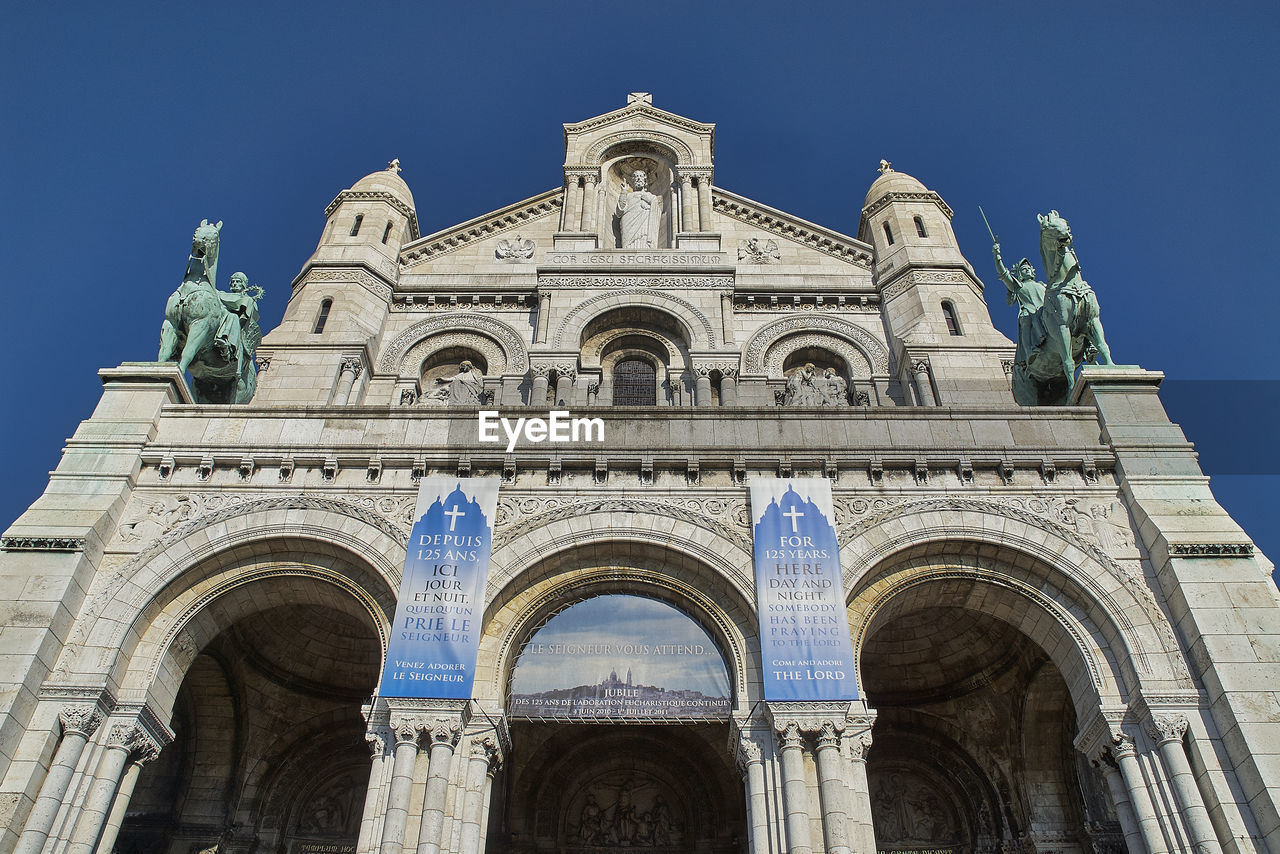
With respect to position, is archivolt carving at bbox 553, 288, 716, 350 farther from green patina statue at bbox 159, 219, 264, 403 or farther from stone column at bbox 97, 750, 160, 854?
stone column at bbox 97, 750, 160, 854

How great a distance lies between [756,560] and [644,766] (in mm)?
6863

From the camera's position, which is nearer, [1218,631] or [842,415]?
[1218,631]

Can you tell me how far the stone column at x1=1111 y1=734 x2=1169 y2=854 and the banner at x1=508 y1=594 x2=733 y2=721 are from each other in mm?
5024

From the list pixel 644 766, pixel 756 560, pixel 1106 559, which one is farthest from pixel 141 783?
pixel 1106 559

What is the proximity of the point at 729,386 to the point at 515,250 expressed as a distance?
9082 mm

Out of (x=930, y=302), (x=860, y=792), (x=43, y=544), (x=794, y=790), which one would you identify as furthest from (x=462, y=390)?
(x=860, y=792)

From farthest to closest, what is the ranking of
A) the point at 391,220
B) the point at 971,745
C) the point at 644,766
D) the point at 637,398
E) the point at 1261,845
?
the point at 391,220 < the point at 637,398 < the point at 644,766 < the point at 971,745 < the point at 1261,845

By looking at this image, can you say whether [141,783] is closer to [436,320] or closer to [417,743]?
[417,743]

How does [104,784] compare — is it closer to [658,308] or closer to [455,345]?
[455,345]

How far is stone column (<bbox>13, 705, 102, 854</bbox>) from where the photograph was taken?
11008 millimetres

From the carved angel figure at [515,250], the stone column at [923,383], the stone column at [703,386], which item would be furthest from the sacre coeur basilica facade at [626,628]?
the carved angel figure at [515,250]

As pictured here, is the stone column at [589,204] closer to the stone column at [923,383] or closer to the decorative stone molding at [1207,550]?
the stone column at [923,383]

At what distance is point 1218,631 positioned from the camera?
1209 centimetres

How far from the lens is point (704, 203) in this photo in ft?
91.9
